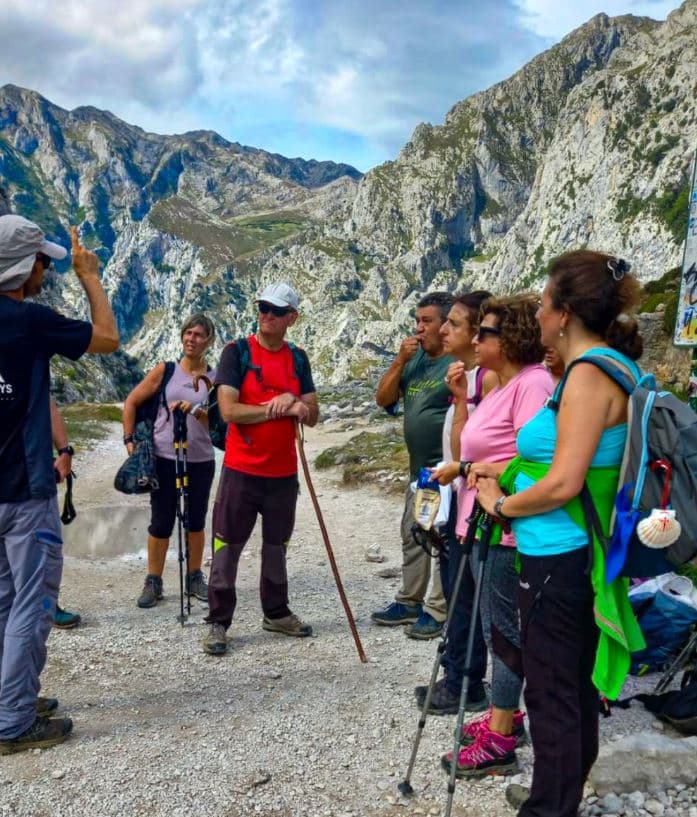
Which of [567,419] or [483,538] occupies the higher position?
[567,419]

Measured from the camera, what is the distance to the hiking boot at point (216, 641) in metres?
5.79

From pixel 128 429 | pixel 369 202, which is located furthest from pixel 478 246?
pixel 128 429

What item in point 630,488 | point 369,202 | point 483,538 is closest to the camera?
point 630,488

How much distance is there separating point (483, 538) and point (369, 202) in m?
201

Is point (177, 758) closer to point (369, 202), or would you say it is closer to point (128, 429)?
point (128, 429)

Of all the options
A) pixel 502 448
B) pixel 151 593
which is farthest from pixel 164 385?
pixel 502 448

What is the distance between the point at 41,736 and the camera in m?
4.20

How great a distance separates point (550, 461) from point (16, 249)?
3252 millimetres

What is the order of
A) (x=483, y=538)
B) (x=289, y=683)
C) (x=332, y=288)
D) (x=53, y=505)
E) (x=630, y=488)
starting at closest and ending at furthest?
1. (x=630, y=488)
2. (x=483, y=538)
3. (x=53, y=505)
4. (x=289, y=683)
5. (x=332, y=288)

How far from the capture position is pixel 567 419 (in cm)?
264

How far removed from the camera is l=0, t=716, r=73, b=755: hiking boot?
13.4 feet

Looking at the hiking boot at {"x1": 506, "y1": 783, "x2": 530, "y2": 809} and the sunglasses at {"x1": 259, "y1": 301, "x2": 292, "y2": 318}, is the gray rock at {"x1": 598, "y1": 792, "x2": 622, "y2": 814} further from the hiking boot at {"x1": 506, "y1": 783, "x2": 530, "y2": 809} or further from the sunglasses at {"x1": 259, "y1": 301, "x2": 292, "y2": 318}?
the sunglasses at {"x1": 259, "y1": 301, "x2": 292, "y2": 318}

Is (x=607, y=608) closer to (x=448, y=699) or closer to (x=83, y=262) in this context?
(x=448, y=699)

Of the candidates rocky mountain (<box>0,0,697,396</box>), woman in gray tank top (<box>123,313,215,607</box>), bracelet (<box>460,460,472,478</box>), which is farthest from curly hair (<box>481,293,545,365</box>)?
rocky mountain (<box>0,0,697,396</box>)
